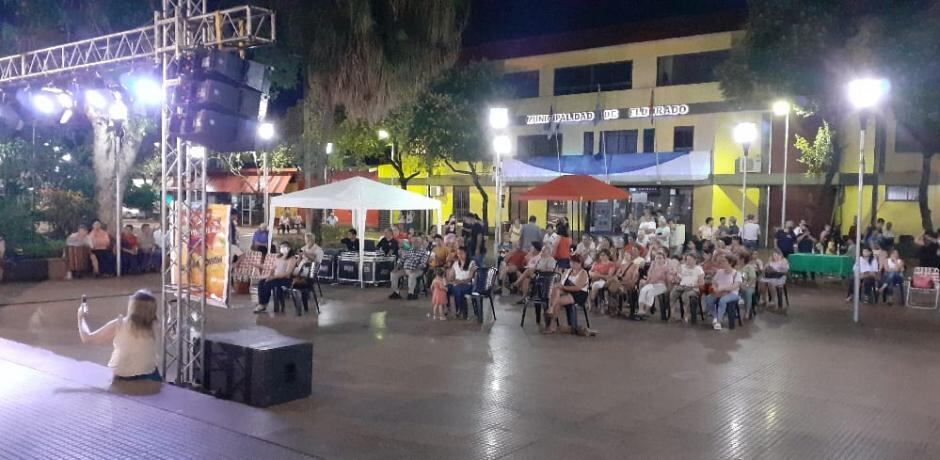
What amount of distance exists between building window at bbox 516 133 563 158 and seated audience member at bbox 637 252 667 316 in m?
20.8

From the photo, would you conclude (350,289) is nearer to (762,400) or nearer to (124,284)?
(124,284)

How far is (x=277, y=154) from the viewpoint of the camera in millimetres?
36562

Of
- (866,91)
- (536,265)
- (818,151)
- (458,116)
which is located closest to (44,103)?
(536,265)

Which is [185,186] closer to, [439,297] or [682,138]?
[439,297]

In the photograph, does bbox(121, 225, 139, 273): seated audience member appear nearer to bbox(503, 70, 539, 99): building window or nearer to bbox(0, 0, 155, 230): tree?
bbox(0, 0, 155, 230): tree

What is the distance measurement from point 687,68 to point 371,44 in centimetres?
1777

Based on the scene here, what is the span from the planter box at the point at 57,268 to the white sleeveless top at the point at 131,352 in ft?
35.4

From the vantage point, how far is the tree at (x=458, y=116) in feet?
98.5

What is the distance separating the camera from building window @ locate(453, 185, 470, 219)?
121 ft

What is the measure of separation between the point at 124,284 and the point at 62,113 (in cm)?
442

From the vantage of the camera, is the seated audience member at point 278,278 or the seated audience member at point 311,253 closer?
the seated audience member at point 278,278

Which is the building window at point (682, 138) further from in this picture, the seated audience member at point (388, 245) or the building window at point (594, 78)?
the seated audience member at point (388, 245)

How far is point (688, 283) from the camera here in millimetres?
11656

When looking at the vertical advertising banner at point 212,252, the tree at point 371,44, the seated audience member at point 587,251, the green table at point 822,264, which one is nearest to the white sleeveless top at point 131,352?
the vertical advertising banner at point 212,252
